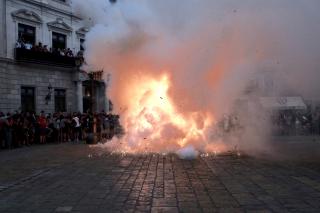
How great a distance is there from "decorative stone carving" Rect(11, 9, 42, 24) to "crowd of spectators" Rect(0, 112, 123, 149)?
25.0 ft

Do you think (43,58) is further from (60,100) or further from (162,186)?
(162,186)

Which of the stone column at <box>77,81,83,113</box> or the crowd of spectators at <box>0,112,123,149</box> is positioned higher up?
the stone column at <box>77,81,83,113</box>

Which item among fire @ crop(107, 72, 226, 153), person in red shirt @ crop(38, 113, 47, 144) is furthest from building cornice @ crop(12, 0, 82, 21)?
fire @ crop(107, 72, 226, 153)

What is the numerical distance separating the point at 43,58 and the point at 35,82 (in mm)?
1700

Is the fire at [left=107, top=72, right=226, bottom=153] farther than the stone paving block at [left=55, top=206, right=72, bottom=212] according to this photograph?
Yes

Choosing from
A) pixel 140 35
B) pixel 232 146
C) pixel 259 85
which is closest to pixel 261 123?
pixel 259 85

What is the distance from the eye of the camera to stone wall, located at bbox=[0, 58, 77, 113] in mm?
29312

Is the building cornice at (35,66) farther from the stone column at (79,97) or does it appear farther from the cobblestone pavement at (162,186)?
the cobblestone pavement at (162,186)

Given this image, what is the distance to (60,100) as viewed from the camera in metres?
34.7

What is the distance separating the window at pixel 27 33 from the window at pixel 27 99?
3235 mm

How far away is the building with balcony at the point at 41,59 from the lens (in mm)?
29628

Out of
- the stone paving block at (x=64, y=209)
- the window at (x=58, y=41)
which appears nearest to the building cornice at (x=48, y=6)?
the window at (x=58, y=41)

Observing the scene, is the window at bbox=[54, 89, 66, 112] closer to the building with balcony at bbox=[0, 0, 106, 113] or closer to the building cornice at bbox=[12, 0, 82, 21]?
the building with balcony at bbox=[0, 0, 106, 113]


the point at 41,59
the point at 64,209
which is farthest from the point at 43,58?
the point at 64,209
